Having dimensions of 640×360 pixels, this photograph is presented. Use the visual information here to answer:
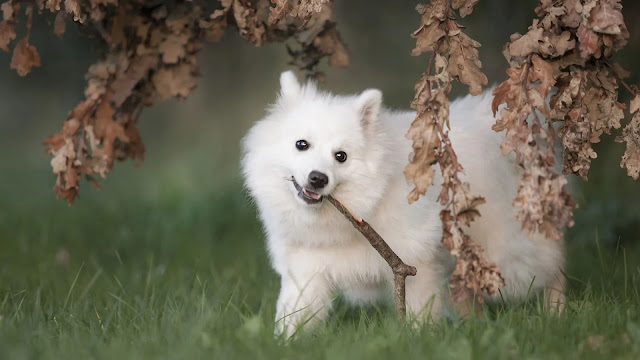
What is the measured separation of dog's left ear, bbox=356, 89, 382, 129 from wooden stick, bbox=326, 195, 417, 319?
0.47 metres

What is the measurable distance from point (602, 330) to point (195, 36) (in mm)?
2795

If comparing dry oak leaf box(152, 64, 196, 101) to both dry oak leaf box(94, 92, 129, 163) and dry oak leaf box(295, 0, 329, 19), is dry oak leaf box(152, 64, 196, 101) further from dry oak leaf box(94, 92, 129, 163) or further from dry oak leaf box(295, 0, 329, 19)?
dry oak leaf box(295, 0, 329, 19)

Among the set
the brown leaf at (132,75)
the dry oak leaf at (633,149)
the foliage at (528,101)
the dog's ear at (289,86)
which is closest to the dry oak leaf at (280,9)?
the foliage at (528,101)

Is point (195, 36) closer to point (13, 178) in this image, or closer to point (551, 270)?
point (551, 270)

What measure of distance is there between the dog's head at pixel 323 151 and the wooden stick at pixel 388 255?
0.13 m

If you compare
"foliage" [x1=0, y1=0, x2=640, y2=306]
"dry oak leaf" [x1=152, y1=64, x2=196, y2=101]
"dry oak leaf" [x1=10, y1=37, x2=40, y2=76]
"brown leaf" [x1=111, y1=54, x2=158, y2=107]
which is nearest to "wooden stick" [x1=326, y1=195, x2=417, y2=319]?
"foliage" [x1=0, y1=0, x2=640, y2=306]

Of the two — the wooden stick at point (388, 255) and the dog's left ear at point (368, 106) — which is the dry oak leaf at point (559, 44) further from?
the wooden stick at point (388, 255)

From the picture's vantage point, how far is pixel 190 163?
981 cm

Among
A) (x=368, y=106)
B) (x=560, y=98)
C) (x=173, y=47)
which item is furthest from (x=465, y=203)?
(x=173, y=47)

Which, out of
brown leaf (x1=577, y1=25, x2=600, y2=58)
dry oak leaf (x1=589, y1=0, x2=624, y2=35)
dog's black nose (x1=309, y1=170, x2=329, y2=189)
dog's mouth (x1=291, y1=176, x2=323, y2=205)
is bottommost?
dog's mouth (x1=291, y1=176, x2=323, y2=205)

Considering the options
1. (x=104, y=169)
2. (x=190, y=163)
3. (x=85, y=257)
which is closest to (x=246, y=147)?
(x=104, y=169)

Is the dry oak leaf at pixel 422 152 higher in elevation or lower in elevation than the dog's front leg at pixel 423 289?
higher

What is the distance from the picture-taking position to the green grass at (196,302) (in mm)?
3361

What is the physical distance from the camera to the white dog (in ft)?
13.5
